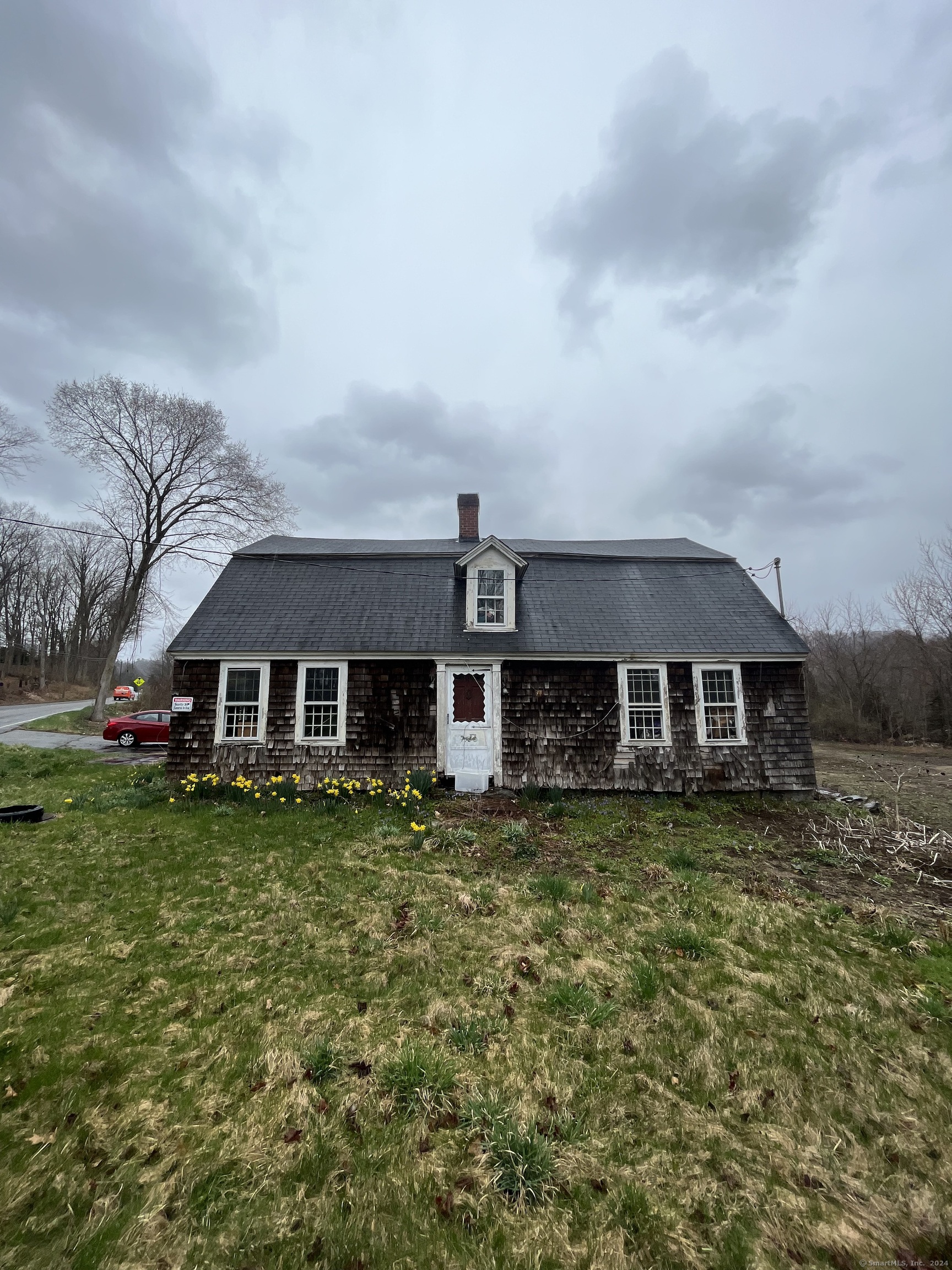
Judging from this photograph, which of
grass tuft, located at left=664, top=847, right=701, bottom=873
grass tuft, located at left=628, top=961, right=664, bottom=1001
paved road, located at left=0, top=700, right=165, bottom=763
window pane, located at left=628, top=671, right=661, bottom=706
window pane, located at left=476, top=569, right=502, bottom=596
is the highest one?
window pane, located at left=476, top=569, right=502, bottom=596

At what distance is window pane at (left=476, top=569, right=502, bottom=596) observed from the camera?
14461 mm

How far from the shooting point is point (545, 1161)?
10.7 feet

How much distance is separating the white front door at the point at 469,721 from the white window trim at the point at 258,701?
4.61 meters

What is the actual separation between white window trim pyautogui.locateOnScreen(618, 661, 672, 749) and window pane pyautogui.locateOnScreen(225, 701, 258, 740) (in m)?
9.33

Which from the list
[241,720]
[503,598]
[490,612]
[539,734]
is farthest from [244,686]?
[539,734]

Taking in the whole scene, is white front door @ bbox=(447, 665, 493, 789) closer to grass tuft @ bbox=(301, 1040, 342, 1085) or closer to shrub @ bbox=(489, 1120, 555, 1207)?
grass tuft @ bbox=(301, 1040, 342, 1085)

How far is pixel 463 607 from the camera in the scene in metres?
14.7

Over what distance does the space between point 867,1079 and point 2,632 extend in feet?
216

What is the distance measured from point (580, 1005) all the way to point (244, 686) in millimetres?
11331

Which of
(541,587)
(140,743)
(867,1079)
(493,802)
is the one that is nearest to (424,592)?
(541,587)

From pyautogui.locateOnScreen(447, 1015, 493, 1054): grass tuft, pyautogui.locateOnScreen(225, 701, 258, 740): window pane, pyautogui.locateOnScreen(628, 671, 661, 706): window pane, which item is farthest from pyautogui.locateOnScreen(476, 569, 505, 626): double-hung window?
pyautogui.locateOnScreen(447, 1015, 493, 1054): grass tuft

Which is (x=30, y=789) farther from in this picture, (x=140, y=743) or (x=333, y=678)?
(x=140, y=743)

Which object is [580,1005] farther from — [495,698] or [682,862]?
[495,698]

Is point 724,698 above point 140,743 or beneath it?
above
